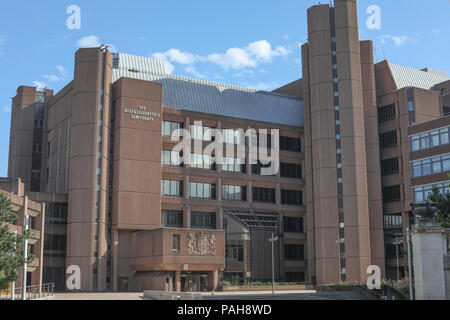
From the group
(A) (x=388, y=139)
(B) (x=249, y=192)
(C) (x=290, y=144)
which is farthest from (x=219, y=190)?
(A) (x=388, y=139)

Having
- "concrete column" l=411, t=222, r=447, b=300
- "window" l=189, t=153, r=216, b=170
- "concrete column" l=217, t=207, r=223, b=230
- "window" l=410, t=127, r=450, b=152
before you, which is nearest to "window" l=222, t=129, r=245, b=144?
"window" l=189, t=153, r=216, b=170

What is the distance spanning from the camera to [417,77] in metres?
91.3

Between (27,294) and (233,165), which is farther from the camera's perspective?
(233,165)

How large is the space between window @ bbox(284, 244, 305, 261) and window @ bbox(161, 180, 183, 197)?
18117mm

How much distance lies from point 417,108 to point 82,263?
4880cm

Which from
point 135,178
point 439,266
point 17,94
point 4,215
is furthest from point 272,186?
point 439,266

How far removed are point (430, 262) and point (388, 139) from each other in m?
59.9

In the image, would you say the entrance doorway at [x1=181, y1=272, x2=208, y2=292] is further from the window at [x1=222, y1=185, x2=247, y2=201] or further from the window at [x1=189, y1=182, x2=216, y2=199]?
the window at [x1=222, y1=185, x2=247, y2=201]

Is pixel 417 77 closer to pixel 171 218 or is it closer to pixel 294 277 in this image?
pixel 294 277

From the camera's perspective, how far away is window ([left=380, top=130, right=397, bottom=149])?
84.6m

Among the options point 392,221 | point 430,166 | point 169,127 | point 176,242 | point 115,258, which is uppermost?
point 169,127

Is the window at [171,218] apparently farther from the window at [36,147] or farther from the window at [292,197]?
the window at [36,147]

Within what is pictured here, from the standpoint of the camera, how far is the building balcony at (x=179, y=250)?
230ft
